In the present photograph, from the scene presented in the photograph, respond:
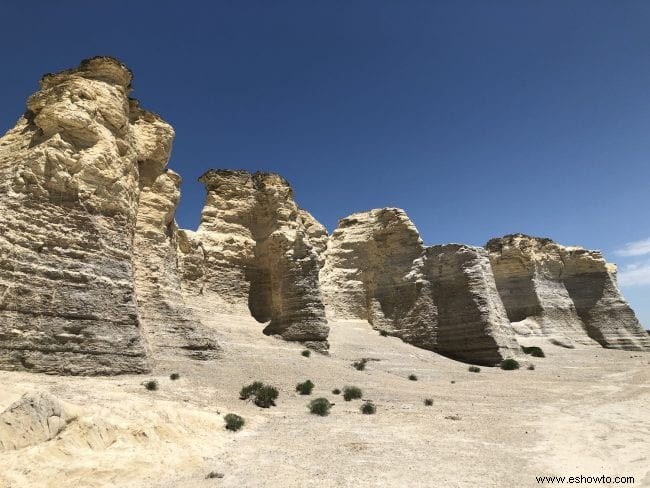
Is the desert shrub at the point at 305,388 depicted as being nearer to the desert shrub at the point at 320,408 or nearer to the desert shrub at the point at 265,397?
the desert shrub at the point at 265,397

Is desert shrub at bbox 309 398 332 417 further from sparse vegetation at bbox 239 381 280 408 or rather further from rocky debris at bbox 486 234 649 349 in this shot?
rocky debris at bbox 486 234 649 349

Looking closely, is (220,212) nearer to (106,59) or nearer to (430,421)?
(106,59)

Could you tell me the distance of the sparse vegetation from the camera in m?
14.3

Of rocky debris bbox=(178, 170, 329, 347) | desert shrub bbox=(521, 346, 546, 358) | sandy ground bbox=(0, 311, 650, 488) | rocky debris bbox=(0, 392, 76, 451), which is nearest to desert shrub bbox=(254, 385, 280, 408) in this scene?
sandy ground bbox=(0, 311, 650, 488)

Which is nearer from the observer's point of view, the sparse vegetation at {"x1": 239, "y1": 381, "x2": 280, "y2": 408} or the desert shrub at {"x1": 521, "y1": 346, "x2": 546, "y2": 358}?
the sparse vegetation at {"x1": 239, "y1": 381, "x2": 280, "y2": 408}

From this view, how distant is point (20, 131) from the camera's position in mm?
17406

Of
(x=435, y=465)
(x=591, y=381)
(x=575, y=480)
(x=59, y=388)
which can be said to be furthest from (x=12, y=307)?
(x=591, y=381)

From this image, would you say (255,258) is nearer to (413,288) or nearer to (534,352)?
(413,288)

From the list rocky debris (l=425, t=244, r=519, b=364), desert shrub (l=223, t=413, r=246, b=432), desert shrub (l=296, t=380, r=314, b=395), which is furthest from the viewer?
rocky debris (l=425, t=244, r=519, b=364)

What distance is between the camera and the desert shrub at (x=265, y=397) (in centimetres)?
1427

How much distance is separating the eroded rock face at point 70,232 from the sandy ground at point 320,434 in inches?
43.6

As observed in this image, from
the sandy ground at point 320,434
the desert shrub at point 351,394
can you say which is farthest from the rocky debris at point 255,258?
the desert shrub at point 351,394

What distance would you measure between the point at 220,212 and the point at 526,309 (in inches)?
1318

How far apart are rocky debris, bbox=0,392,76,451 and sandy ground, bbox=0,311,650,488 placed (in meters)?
0.22
